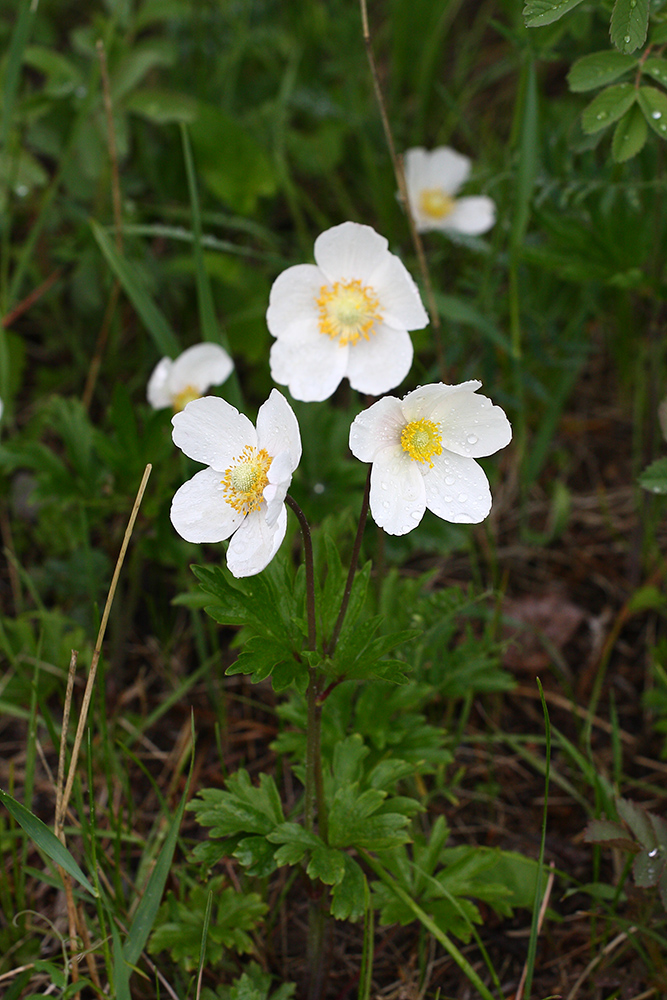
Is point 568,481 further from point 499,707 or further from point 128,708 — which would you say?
point 128,708

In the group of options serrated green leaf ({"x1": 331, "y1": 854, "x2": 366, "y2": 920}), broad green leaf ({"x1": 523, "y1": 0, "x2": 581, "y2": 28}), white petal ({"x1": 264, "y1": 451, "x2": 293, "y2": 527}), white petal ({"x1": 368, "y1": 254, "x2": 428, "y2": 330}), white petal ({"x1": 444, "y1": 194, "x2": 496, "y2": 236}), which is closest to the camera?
white petal ({"x1": 264, "y1": 451, "x2": 293, "y2": 527})

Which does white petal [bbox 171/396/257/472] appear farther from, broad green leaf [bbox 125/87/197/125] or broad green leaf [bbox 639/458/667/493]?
broad green leaf [bbox 125/87/197/125]

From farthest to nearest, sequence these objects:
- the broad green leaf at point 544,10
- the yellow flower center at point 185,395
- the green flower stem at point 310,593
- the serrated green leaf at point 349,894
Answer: the yellow flower center at point 185,395 < the broad green leaf at point 544,10 < the serrated green leaf at point 349,894 < the green flower stem at point 310,593

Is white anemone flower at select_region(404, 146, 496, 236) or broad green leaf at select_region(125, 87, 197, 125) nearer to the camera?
broad green leaf at select_region(125, 87, 197, 125)

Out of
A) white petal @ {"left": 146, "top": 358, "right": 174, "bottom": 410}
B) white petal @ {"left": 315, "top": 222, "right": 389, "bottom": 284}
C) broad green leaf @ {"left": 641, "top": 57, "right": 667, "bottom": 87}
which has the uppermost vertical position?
broad green leaf @ {"left": 641, "top": 57, "right": 667, "bottom": 87}

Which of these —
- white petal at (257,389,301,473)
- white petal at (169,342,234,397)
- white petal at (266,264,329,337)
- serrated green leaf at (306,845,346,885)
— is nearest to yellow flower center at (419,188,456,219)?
white petal at (169,342,234,397)

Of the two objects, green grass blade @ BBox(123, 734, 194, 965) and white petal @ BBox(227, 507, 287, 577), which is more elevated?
white petal @ BBox(227, 507, 287, 577)

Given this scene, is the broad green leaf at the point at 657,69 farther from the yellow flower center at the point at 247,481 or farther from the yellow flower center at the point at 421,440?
the yellow flower center at the point at 247,481

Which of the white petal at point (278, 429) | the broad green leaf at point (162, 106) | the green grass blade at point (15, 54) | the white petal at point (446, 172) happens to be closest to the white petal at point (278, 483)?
the white petal at point (278, 429)
